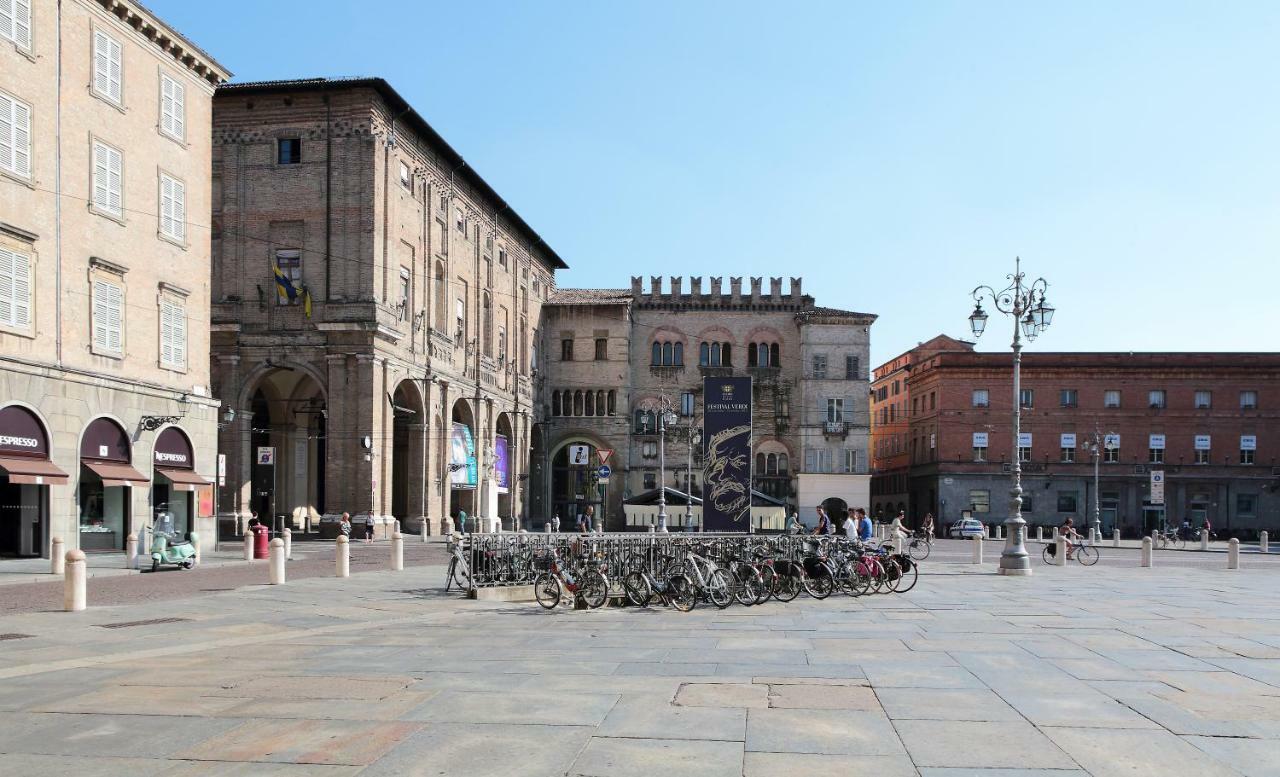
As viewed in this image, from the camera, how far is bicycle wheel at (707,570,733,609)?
18.5m

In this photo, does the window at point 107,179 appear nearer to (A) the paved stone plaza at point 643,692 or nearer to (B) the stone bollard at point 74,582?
(B) the stone bollard at point 74,582

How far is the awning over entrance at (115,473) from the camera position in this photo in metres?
28.4

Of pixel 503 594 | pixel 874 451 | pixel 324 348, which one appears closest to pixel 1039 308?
pixel 503 594

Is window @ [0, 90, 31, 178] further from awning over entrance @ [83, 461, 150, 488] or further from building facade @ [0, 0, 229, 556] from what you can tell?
awning over entrance @ [83, 461, 150, 488]

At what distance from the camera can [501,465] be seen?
6078 centimetres

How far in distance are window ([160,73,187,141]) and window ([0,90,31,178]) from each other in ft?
19.1

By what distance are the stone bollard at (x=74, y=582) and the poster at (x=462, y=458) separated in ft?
113

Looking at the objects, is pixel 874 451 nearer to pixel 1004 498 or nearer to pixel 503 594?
pixel 1004 498

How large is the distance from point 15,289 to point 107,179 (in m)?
4.77

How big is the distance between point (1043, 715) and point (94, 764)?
23.9 feet

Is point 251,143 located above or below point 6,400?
above

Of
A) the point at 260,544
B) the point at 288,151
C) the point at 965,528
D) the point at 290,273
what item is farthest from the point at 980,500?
the point at 260,544

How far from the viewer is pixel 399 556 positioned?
2816 centimetres

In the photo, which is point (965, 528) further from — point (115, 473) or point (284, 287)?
point (115, 473)
